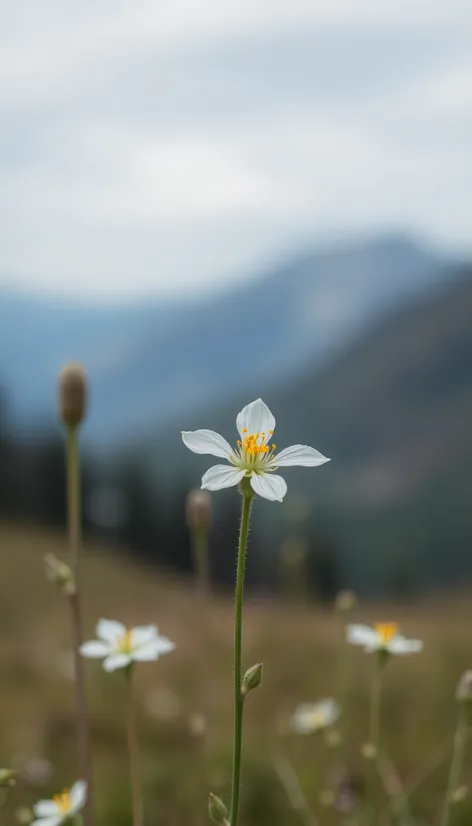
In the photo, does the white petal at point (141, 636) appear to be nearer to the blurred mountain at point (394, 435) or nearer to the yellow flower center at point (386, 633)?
Result: the yellow flower center at point (386, 633)

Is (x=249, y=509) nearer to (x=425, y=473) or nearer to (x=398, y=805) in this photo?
(x=398, y=805)

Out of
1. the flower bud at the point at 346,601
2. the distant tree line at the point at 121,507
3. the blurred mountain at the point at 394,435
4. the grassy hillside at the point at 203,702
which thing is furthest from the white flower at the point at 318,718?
the blurred mountain at the point at 394,435

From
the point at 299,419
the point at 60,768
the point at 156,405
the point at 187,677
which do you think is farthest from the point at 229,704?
the point at 156,405

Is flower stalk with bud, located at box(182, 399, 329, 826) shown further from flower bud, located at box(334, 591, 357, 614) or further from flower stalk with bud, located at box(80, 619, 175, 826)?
flower bud, located at box(334, 591, 357, 614)

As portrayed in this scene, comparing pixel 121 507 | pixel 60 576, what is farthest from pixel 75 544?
pixel 121 507

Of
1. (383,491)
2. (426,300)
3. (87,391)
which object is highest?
(426,300)

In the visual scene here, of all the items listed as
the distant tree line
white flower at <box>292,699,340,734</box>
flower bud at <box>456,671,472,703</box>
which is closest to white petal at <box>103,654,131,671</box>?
flower bud at <box>456,671,472,703</box>
